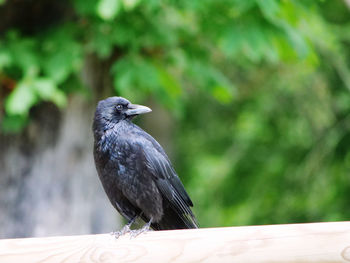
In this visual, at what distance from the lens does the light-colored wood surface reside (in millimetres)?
2445

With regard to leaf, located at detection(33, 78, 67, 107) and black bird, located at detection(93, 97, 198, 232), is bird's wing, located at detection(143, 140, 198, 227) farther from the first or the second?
leaf, located at detection(33, 78, 67, 107)

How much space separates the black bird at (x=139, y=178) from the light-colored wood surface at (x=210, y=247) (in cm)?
97

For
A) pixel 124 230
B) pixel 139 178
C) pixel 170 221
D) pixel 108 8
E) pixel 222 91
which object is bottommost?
pixel 170 221

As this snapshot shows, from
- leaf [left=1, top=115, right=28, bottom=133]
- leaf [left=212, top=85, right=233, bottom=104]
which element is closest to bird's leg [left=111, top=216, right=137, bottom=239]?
leaf [left=1, top=115, right=28, bottom=133]

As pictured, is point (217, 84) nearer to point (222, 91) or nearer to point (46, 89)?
point (222, 91)

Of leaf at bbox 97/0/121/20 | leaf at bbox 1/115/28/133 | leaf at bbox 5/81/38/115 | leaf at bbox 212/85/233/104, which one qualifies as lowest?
leaf at bbox 212/85/233/104

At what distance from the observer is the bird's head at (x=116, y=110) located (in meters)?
3.83

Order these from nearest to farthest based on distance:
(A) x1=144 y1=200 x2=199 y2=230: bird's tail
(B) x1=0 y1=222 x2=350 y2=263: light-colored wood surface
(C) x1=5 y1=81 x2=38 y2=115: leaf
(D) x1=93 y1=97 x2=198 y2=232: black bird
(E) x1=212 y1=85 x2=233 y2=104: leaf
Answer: (B) x1=0 y1=222 x2=350 y2=263: light-colored wood surface < (D) x1=93 y1=97 x2=198 y2=232: black bird < (A) x1=144 y1=200 x2=199 y2=230: bird's tail < (C) x1=5 y1=81 x2=38 y2=115: leaf < (E) x1=212 y1=85 x2=233 y2=104: leaf

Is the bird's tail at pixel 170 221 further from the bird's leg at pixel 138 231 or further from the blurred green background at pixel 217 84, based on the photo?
the blurred green background at pixel 217 84

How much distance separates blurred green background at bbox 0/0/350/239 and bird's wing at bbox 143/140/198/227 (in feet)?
3.75

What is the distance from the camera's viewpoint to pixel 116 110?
389 centimetres

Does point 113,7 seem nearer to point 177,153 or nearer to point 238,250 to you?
point 238,250

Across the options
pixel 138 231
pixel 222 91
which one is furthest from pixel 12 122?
pixel 138 231

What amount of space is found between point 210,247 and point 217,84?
3.36m
